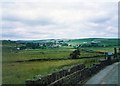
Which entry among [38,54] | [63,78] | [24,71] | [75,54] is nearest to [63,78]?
[63,78]

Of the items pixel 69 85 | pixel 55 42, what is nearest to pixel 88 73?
pixel 69 85

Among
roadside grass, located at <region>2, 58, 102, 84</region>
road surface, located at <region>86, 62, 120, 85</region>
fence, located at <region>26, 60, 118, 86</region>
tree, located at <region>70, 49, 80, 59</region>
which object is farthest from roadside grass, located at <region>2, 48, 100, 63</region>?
fence, located at <region>26, 60, 118, 86</region>

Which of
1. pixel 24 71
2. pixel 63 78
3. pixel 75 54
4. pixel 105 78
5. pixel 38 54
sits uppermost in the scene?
pixel 63 78

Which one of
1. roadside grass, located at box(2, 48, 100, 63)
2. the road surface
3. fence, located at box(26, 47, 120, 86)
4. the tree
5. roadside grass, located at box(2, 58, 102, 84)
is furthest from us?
the tree

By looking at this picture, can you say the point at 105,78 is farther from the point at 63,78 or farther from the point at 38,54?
the point at 38,54

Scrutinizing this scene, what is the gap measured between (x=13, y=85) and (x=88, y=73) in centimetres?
911

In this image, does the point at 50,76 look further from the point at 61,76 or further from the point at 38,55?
the point at 38,55

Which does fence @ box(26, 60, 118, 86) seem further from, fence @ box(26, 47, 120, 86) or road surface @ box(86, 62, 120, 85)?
road surface @ box(86, 62, 120, 85)

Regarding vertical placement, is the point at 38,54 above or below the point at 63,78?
below

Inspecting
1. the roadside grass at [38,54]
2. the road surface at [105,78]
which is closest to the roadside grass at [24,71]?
the road surface at [105,78]

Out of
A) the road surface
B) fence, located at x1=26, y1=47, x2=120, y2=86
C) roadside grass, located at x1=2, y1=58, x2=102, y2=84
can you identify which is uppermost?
fence, located at x1=26, y1=47, x2=120, y2=86

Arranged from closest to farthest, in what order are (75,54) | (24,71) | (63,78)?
1. (63,78)
2. (24,71)
3. (75,54)

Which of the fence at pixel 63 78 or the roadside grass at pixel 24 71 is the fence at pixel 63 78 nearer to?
the fence at pixel 63 78

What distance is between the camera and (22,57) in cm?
5878
